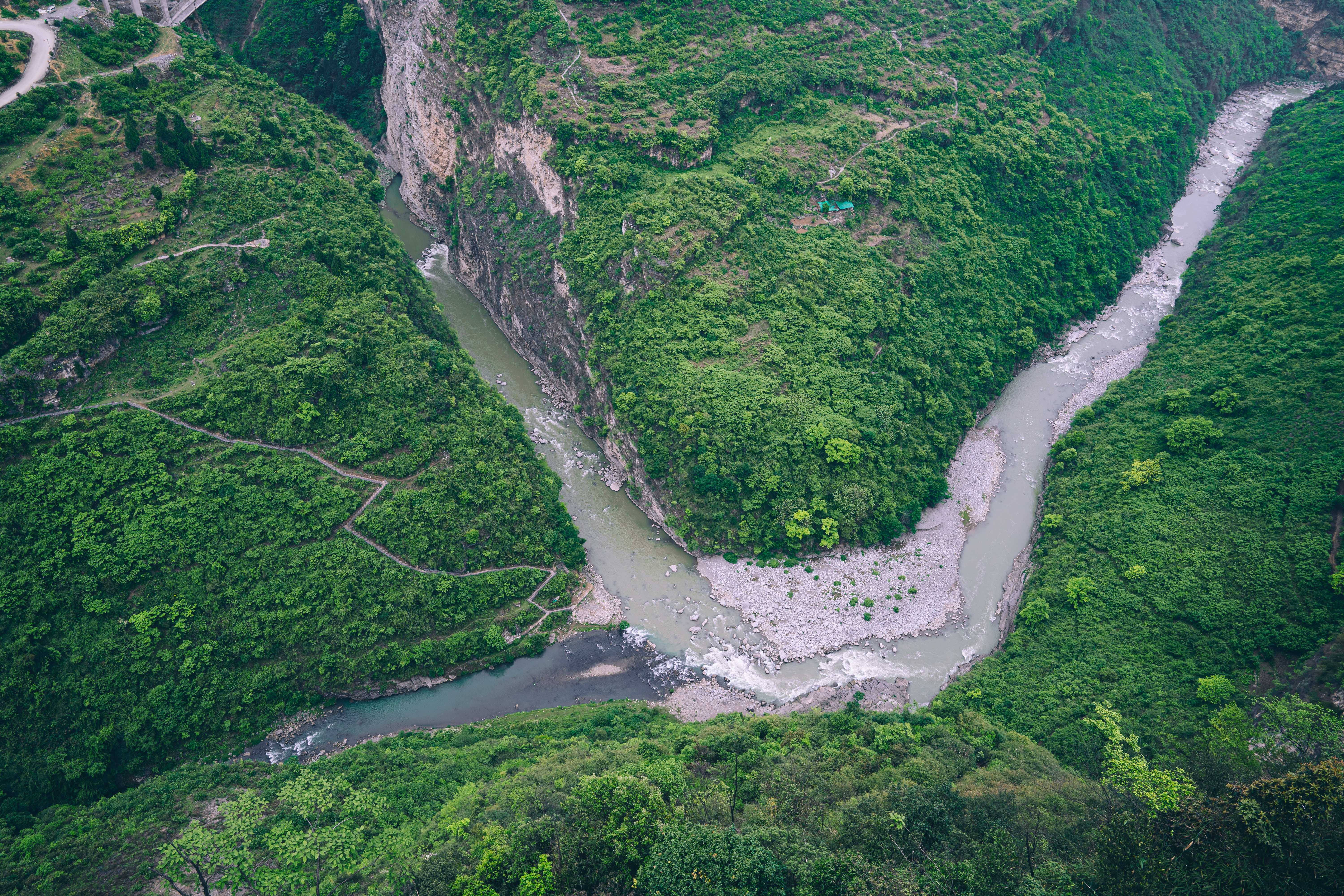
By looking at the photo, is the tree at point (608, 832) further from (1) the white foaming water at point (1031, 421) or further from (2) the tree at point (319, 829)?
(1) the white foaming water at point (1031, 421)

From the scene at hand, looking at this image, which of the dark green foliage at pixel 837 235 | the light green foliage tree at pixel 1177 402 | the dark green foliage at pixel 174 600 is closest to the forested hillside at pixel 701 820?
the dark green foliage at pixel 174 600

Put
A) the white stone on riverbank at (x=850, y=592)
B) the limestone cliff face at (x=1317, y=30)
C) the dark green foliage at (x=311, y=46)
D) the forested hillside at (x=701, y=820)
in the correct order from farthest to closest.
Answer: the limestone cliff face at (x=1317, y=30) → the dark green foliage at (x=311, y=46) → the white stone on riverbank at (x=850, y=592) → the forested hillside at (x=701, y=820)

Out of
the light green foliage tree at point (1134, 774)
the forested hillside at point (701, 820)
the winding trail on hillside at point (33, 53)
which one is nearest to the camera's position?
the forested hillside at point (701, 820)

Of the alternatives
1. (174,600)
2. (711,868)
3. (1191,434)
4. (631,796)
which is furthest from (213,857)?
(1191,434)

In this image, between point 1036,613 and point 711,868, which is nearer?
point 711,868

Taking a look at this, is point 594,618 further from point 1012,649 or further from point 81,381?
point 81,381

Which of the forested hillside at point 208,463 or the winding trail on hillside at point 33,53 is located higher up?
the winding trail on hillside at point 33,53

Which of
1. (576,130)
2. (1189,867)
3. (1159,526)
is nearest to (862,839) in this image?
(1189,867)

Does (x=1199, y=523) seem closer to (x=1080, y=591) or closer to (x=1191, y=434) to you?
(x=1191, y=434)
